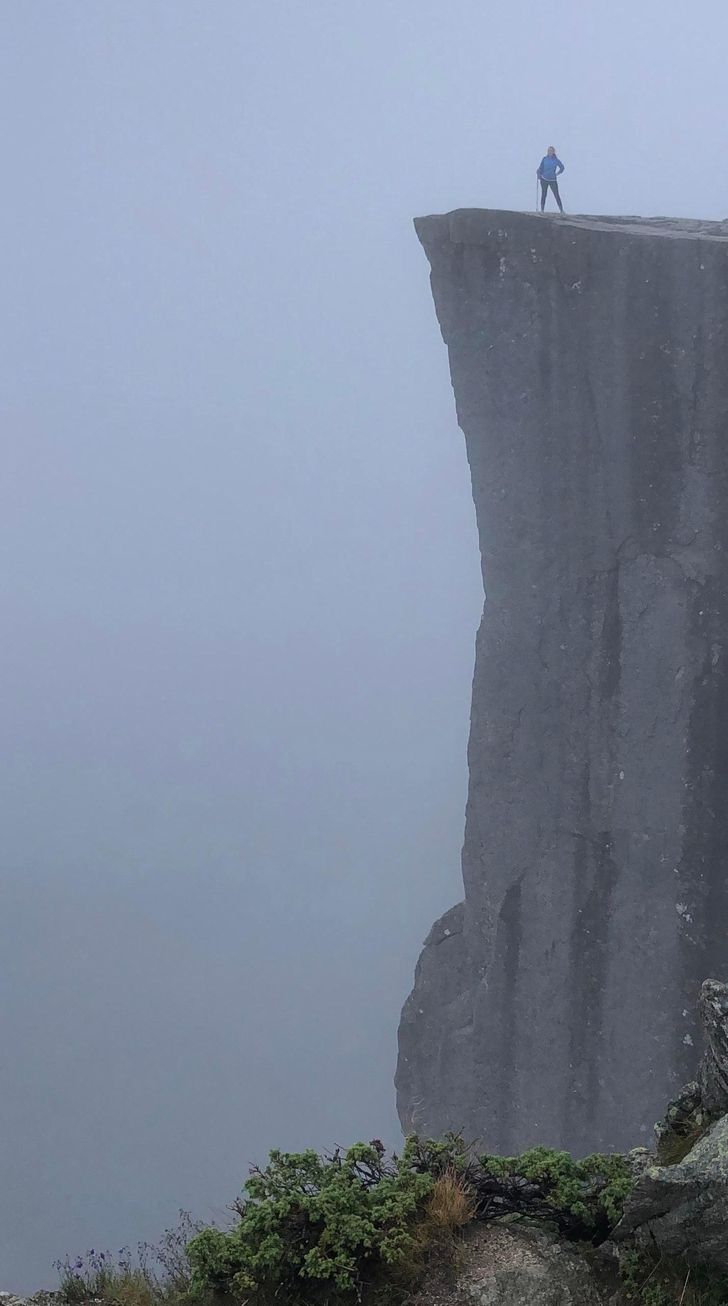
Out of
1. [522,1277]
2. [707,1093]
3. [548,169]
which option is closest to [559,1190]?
[522,1277]

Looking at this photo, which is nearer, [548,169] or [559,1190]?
[559,1190]

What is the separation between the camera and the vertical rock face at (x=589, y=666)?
7.60 m

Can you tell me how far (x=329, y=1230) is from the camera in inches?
140

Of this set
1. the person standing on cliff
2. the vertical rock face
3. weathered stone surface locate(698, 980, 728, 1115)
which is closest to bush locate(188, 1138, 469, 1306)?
weathered stone surface locate(698, 980, 728, 1115)

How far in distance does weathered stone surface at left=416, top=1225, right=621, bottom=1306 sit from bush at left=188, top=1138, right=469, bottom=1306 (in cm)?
11

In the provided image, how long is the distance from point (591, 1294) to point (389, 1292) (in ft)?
1.90

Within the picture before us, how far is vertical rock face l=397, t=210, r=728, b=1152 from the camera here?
24.9 feet

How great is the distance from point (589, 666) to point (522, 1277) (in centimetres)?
479

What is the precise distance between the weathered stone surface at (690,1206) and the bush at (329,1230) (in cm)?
55

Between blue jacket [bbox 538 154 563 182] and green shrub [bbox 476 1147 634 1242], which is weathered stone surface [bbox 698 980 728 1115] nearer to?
green shrub [bbox 476 1147 634 1242]

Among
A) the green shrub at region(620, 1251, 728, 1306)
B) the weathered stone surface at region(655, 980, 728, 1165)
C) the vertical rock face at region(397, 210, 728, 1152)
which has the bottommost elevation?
the green shrub at region(620, 1251, 728, 1306)

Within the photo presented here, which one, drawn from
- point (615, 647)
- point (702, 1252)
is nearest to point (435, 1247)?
point (702, 1252)

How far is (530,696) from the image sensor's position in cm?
806

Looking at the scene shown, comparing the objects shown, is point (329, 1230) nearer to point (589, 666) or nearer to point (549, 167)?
point (589, 666)
